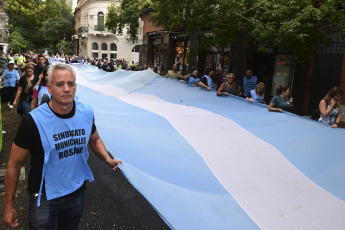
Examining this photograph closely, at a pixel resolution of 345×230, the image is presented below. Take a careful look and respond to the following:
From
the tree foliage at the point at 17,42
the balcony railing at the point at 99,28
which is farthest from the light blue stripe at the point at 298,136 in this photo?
the tree foliage at the point at 17,42

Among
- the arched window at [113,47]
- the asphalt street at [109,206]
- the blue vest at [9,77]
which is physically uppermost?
the arched window at [113,47]

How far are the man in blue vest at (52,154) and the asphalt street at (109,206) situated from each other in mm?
1949

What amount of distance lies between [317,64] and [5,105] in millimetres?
12817

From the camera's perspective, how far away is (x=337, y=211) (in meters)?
3.05

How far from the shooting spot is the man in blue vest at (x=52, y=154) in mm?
2359

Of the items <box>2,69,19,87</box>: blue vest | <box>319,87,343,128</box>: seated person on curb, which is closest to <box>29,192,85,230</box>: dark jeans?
<box>319,87,343,128</box>: seated person on curb

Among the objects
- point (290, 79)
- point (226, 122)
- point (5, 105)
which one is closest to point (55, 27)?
point (5, 105)

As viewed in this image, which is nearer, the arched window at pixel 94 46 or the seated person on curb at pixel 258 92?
the seated person on curb at pixel 258 92

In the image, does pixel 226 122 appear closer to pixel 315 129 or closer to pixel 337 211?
pixel 315 129

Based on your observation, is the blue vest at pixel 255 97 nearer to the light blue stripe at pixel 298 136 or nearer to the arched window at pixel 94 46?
the light blue stripe at pixel 298 136

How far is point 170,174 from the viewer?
130 inches

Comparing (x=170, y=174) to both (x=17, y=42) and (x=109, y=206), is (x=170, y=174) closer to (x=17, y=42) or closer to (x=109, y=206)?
(x=109, y=206)

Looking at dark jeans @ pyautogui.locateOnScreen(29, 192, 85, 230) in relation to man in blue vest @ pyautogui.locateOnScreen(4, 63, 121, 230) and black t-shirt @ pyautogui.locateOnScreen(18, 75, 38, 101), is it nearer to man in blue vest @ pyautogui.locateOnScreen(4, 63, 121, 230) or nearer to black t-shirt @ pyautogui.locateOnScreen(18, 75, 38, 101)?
man in blue vest @ pyautogui.locateOnScreen(4, 63, 121, 230)

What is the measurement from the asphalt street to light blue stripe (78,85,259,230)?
132cm
